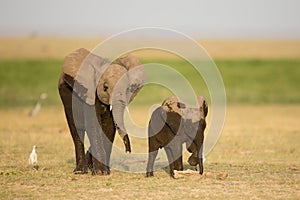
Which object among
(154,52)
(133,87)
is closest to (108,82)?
(133,87)

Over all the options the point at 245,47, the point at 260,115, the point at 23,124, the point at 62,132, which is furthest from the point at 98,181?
the point at 245,47

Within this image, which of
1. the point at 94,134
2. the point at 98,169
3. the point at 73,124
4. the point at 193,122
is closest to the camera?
the point at 193,122

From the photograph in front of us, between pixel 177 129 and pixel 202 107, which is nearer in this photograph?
pixel 177 129

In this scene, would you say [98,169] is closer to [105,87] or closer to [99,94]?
[99,94]

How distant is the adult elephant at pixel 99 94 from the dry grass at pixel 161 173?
0.79m

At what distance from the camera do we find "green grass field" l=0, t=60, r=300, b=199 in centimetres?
1457

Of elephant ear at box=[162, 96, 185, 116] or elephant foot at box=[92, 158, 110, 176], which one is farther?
elephant foot at box=[92, 158, 110, 176]

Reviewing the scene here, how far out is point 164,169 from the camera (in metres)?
17.8

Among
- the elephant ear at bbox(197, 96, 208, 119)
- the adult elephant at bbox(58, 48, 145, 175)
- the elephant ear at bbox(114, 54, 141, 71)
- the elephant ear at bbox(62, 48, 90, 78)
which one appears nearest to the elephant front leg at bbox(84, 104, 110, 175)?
the adult elephant at bbox(58, 48, 145, 175)

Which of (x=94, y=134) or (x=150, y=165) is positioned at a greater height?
(x=94, y=134)

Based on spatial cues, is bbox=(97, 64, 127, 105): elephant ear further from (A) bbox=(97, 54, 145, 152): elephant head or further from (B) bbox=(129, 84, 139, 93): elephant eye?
(B) bbox=(129, 84, 139, 93): elephant eye

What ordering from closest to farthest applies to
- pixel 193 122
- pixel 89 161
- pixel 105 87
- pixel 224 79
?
pixel 193 122 → pixel 105 87 → pixel 89 161 → pixel 224 79

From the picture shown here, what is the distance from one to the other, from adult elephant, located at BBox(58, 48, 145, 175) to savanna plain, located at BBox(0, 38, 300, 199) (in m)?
0.79

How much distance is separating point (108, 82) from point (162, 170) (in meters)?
2.91
